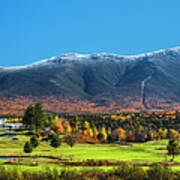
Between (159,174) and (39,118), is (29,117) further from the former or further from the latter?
(159,174)

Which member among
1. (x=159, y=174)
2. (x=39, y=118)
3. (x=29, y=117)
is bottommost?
(x=159, y=174)

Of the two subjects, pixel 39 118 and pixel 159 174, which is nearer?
pixel 159 174

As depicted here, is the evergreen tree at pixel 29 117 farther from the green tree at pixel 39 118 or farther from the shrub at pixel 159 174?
the shrub at pixel 159 174

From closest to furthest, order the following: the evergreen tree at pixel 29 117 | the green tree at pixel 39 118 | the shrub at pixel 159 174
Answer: the shrub at pixel 159 174 → the evergreen tree at pixel 29 117 → the green tree at pixel 39 118

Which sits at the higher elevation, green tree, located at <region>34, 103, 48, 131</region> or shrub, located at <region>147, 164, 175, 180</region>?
green tree, located at <region>34, 103, 48, 131</region>

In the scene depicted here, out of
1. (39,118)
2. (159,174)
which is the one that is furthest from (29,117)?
(159,174)

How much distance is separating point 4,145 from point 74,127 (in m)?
53.9

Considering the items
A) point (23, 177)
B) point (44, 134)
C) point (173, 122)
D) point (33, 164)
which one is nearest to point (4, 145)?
point (44, 134)

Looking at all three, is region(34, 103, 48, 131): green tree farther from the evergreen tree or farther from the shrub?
the shrub

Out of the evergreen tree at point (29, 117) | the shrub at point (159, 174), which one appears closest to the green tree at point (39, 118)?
the evergreen tree at point (29, 117)

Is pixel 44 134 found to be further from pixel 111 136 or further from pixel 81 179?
pixel 81 179

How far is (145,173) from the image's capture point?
32062 millimetres

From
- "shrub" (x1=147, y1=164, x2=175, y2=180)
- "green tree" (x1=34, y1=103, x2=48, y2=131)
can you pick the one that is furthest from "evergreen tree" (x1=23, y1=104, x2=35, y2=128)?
"shrub" (x1=147, y1=164, x2=175, y2=180)

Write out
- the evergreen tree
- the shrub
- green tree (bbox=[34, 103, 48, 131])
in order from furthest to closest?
green tree (bbox=[34, 103, 48, 131]), the evergreen tree, the shrub
